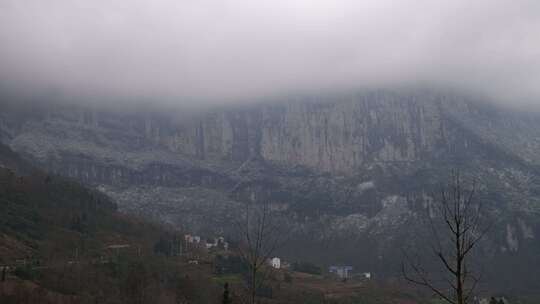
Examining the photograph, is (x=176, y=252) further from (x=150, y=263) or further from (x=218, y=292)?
(x=218, y=292)

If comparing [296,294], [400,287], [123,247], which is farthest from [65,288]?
[400,287]

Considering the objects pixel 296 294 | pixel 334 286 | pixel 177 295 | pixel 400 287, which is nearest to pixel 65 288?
pixel 177 295

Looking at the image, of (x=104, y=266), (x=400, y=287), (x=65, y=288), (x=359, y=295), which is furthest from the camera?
(x=400, y=287)

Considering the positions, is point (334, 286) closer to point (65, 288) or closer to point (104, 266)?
point (104, 266)

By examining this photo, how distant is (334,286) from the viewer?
182 m

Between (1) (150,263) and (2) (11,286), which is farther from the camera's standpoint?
(1) (150,263)

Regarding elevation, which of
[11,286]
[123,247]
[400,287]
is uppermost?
[11,286]

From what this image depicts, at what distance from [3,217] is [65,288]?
71449 mm

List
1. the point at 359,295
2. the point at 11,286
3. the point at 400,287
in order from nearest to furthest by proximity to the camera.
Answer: the point at 11,286 < the point at 359,295 < the point at 400,287

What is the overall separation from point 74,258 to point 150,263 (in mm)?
20820

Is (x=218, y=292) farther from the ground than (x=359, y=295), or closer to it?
farther from the ground

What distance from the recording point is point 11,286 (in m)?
106

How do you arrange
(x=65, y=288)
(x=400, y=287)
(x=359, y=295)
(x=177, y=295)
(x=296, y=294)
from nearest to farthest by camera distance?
1. (x=65, y=288)
2. (x=177, y=295)
3. (x=296, y=294)
4. (x=359, y=295)
5. (x=400, y=287)

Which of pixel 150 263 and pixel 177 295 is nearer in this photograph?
pixel 177 295
